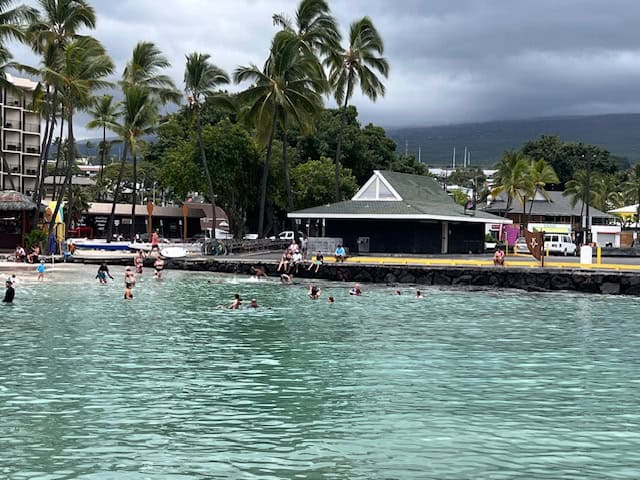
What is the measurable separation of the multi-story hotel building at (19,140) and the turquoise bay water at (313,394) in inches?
2823

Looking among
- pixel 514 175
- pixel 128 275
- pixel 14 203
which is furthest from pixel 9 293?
pixel 514 175

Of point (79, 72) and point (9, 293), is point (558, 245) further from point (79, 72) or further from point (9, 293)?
point (9, 293)

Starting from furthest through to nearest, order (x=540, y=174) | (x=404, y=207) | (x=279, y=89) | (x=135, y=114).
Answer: (x=540, y=174) → (x=135, y=114) → (x=279, y=89) → (x=404, y=207)

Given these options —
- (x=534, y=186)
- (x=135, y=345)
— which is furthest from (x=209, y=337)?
(x=534, y=186)

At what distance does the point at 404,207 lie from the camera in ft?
193

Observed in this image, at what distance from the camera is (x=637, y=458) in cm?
1311

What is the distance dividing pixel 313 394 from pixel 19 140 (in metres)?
92.9

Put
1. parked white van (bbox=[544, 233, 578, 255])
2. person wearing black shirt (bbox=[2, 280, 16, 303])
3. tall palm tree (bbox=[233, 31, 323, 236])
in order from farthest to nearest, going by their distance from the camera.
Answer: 1. parked white van (bbox=[544, 233, 578, 255])
2. tall palm tree (bbox=[233, 31, 323, 236])
3. person wearing black shirt (bbox=[2, 280, 16, 303])

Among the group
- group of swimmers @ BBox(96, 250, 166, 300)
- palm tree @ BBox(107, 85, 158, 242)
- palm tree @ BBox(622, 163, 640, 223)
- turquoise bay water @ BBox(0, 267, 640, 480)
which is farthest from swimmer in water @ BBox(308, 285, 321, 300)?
palm tree @ BBox(622, 163, 640, 223)

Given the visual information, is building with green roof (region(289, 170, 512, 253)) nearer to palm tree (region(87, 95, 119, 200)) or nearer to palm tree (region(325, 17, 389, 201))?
palm tree (region(325, 17, 389, 201))

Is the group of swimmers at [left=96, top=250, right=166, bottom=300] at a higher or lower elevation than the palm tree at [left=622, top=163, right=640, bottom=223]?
lower

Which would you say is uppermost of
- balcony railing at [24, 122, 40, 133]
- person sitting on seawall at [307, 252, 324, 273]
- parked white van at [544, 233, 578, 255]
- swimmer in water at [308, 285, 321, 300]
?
balcony railing at [24, 122, 40, 133]

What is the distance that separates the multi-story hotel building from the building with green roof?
51.0 meters

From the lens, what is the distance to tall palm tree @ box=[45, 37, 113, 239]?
5644 centimetres
